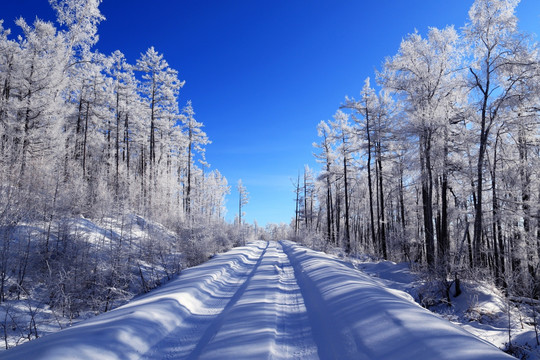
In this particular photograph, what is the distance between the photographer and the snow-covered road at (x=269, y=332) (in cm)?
341

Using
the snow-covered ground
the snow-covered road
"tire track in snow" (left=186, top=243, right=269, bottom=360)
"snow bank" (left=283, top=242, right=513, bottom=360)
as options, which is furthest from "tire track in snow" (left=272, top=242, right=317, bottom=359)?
the snow-covered ground

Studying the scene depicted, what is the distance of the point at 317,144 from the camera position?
111 ft

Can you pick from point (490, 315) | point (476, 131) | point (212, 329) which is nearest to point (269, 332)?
point (212, 329)

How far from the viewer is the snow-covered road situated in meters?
3.41

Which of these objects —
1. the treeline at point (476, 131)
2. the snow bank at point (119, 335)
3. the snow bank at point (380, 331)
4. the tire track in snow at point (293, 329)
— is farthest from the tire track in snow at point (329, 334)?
the treeline at point (476, 131)

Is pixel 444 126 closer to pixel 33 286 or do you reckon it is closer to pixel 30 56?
pixel 33 286

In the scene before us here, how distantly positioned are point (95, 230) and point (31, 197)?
2897 mm

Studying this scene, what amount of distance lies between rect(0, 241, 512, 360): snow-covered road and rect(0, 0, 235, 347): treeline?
327 cm

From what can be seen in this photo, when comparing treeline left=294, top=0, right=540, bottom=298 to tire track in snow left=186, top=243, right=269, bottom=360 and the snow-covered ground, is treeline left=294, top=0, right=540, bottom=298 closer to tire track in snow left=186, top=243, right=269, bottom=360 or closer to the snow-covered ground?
the snow-covered ground

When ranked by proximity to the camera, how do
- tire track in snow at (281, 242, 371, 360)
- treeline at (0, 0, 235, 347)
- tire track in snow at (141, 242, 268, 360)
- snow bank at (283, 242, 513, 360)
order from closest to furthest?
snow bank at (283, 242, 513, 360) → tire track in snow at (281, 242, 371, 360) → tire track in snow at (141, 242, 268, 360) → treeline at (0, 0, 235, 347)

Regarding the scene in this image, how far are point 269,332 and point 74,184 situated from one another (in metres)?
16.7

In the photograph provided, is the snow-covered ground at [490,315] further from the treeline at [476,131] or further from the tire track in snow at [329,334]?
the tire track in snow at [329,334]

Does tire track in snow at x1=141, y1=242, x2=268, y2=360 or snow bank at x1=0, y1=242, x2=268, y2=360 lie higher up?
snow bank at x1=0, y1=242, x2=268, y2=360

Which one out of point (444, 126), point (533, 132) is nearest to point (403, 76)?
point (444, 126)
